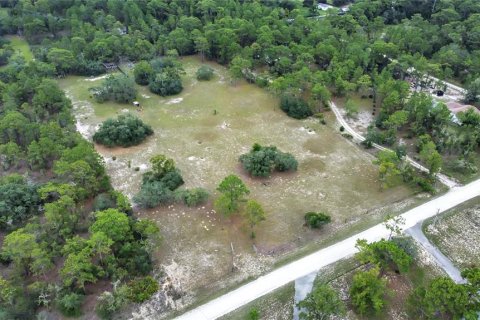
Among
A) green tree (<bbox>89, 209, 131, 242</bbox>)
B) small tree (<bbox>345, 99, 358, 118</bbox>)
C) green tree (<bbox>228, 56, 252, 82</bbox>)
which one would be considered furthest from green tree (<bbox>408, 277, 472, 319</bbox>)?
green tree (<bbox>228, 56, 252, 82</bbox>)

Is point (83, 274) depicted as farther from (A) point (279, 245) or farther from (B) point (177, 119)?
(B) point (177, 119)

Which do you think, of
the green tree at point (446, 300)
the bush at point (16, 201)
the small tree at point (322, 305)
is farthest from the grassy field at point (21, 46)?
the green tree at point (446, 300)

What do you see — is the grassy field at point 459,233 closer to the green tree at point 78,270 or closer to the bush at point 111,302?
the bush at point 111,302

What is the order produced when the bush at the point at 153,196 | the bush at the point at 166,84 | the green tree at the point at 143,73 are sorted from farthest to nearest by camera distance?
the green tree at the point at 143,73 < the bush at the point at 166,84 < the bush at the point at 153,196

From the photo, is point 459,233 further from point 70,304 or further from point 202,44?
point 202,44

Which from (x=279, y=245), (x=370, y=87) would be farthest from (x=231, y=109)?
(x=279, y=245)

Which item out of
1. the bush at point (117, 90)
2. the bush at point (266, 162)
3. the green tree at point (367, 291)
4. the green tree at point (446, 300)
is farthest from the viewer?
the bush at point (117, 90)

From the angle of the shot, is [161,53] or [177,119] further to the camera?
[161,53]

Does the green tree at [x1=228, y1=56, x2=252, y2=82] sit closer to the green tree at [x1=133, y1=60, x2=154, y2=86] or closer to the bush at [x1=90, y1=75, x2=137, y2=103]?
the green tree at [x1=133, y1=60, x2=154, y2=86]
